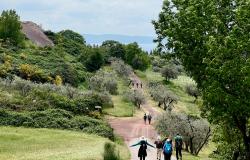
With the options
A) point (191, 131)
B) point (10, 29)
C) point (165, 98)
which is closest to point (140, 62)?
point (10, 29)

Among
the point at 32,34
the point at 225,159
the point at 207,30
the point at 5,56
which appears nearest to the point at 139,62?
the point at 32,34

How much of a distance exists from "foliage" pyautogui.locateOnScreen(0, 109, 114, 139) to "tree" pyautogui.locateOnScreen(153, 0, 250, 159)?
2424cm

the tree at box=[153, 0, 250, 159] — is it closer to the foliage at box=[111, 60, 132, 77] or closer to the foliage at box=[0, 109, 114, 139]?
the foliage at box=[0, 109, 114, 139]

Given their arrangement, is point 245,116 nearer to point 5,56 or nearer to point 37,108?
point 37,108

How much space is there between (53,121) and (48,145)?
43.1ft

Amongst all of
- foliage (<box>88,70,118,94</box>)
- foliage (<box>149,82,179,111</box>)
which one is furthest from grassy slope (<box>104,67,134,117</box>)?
foliage (<box>149,82,179,111</box>)

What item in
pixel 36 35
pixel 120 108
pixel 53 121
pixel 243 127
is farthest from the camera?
pixel 36 35

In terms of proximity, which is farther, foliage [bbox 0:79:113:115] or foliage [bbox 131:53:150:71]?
foliage [bbox 131:53:150:71]

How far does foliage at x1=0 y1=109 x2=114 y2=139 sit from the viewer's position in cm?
5616

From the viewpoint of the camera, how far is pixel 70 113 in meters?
64.6

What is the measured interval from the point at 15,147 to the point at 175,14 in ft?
57.2

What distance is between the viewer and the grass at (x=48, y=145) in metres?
37.2

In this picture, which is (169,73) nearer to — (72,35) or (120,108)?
(120,108)

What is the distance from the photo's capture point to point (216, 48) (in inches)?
1131
